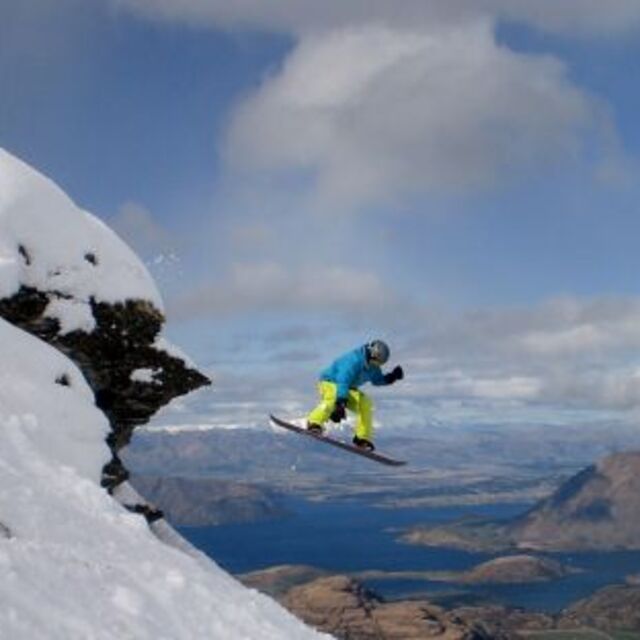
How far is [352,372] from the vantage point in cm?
2627

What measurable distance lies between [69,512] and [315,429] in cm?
1333

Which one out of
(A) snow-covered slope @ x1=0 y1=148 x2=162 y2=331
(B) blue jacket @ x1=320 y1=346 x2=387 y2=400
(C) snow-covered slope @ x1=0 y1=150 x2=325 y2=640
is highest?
(A) snow-covered slope @ x1=0 y1=148 x2=162 y2=331

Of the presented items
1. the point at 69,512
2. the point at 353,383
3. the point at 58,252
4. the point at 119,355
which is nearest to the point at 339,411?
the point at 353,383

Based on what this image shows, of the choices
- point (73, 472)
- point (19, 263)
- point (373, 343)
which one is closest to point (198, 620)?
point (73, 472)

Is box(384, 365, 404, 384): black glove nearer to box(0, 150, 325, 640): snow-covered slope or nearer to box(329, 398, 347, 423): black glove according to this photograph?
box(329, 398, 347, 423): black glove

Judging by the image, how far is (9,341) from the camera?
18.3 metres

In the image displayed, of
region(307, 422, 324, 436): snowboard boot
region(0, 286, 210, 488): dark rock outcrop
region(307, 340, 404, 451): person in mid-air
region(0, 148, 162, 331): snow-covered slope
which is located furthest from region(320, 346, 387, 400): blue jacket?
region(0, 148, 162, 331): snow-covered slope

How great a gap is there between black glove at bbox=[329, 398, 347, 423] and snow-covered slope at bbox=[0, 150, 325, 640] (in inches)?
255

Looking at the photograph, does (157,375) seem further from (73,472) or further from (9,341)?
(73,472)

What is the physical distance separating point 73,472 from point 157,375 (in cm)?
906

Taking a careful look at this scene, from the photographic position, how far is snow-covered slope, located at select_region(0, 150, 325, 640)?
10188mm

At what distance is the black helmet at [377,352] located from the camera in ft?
83.9

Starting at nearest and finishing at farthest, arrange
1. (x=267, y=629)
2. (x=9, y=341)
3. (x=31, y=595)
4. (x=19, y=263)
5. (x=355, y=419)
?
(x=31, y=595)
(x=267, y=629)
(x=9, y=341)
(x=19, y=263)
(x=355, y=419)

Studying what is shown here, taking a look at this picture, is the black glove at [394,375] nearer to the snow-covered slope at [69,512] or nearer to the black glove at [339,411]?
the black glove at [339,411]
